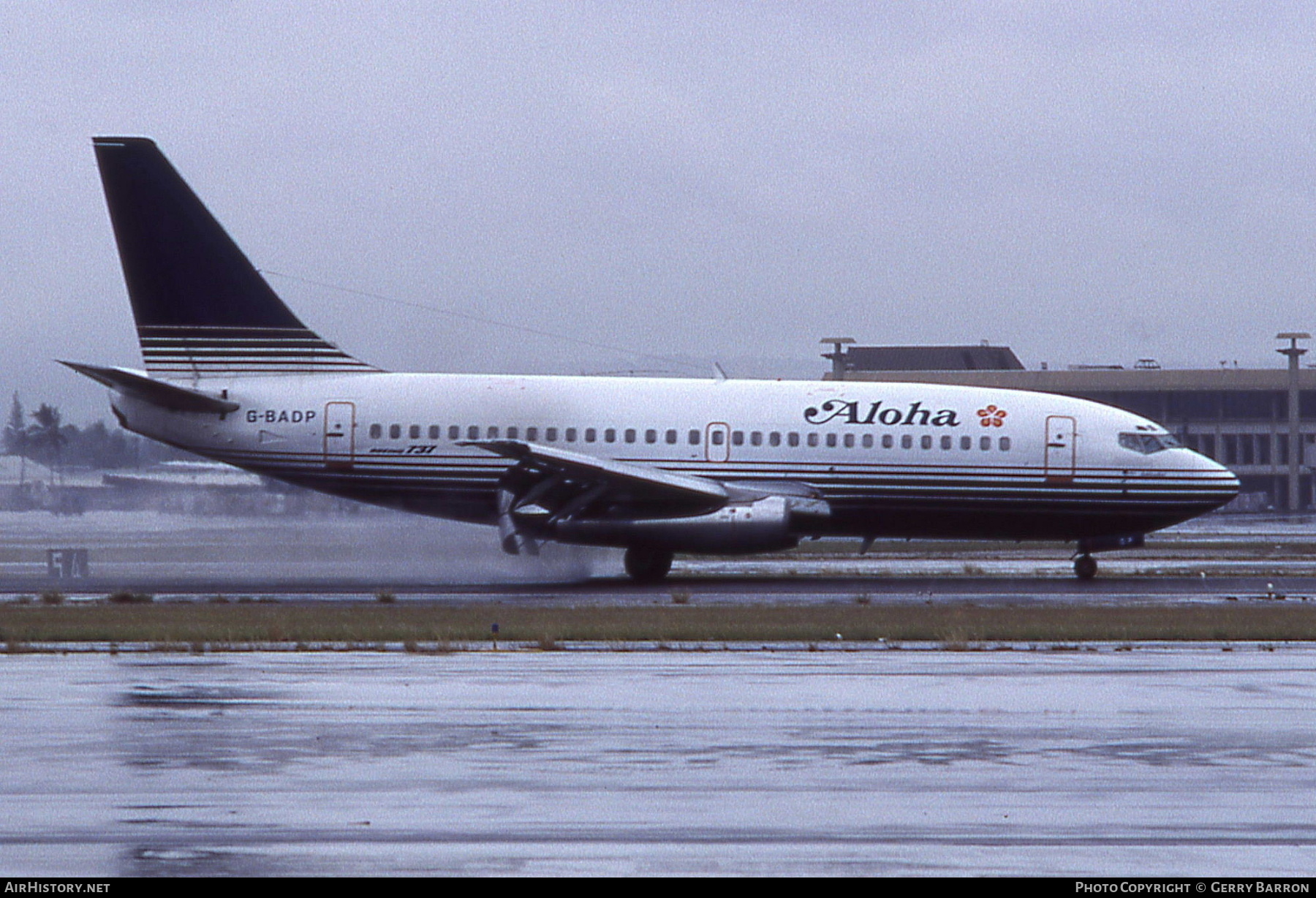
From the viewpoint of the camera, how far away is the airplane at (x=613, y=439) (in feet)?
121

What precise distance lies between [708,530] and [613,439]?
11.2 ft

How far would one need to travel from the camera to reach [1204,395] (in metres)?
126

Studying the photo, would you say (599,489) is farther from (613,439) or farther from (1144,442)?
(1144,442)

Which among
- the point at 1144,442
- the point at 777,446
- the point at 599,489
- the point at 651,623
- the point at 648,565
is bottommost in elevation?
the point at 651,623

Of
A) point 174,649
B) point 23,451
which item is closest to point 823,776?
point 174,649

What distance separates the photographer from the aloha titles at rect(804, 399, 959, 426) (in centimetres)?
3772

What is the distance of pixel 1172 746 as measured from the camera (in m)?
13.7

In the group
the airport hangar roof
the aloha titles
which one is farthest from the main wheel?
the airport hangar roof

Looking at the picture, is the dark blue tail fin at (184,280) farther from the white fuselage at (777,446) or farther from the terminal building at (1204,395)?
the terminal building at (1204,395)

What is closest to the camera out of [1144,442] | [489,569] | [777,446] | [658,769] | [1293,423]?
[658,769]

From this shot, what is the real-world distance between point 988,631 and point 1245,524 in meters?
61.5

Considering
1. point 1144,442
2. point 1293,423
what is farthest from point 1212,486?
point 1293,423

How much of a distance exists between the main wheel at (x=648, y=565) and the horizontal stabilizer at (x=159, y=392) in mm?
9833

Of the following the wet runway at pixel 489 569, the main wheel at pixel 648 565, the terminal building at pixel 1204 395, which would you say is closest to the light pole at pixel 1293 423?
the terminal building at pixel 1204 395
